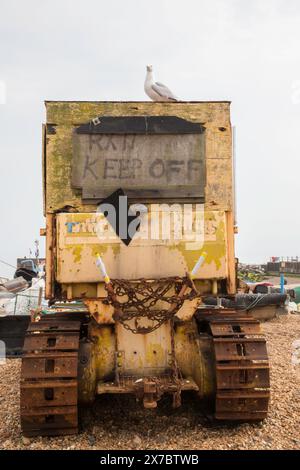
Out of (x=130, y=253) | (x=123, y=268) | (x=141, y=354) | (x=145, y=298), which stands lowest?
(x=141, y=354)

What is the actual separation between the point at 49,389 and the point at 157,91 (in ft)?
11.2

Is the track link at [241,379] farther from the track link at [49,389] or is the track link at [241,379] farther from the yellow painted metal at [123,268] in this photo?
the track link at [49,389]

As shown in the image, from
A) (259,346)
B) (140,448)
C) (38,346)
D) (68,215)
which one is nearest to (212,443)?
(140,448)

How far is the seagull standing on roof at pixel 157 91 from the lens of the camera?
211 inches

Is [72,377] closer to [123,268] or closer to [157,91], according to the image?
[123,268]

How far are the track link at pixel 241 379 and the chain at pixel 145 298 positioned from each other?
58 centimetres

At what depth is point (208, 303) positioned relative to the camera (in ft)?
40.0

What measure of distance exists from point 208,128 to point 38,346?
2791 millimetres

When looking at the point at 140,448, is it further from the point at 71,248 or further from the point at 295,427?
the point at 71,248

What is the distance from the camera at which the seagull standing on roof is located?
536 cm

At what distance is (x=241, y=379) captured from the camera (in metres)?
4.31

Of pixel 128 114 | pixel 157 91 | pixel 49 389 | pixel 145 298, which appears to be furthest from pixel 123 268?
pixel 157 91

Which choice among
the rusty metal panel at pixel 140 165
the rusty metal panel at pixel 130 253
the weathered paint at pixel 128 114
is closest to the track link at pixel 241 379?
the rusty metal panel at pixel 130 253

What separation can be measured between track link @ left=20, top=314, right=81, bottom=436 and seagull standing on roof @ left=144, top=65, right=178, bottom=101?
2.87 meters
